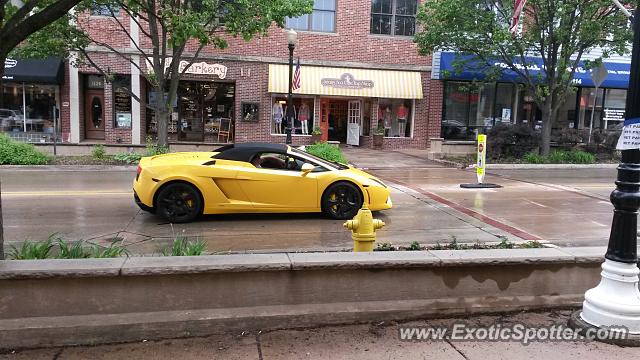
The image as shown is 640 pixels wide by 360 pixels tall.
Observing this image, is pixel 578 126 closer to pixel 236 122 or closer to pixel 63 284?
pixel 236 122

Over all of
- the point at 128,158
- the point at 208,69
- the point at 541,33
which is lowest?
the point at 128,158

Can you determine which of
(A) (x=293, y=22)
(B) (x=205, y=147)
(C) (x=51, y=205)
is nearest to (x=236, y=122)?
(B) (x=205, y=147)

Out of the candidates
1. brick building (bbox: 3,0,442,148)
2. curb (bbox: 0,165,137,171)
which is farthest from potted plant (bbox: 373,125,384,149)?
curb (bbox: 0,165,137,171)

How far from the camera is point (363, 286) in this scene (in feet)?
14.4

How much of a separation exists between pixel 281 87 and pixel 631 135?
19.3m

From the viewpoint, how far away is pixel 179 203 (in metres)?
8.48

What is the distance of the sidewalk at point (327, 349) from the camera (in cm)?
377

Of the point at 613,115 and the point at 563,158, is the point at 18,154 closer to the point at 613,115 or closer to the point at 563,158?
the point at 563,158

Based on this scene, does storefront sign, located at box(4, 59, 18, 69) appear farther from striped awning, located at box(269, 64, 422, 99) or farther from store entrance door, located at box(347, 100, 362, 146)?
store entrance door, located at box(347, 100, 362, 146)

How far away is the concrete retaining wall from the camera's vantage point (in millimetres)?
3914

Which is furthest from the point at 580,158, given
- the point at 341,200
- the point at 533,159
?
the point at 341,200

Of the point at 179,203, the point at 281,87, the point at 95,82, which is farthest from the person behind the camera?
the point at 281,87

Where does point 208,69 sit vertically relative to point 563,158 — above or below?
above

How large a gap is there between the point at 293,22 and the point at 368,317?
67.1ft
